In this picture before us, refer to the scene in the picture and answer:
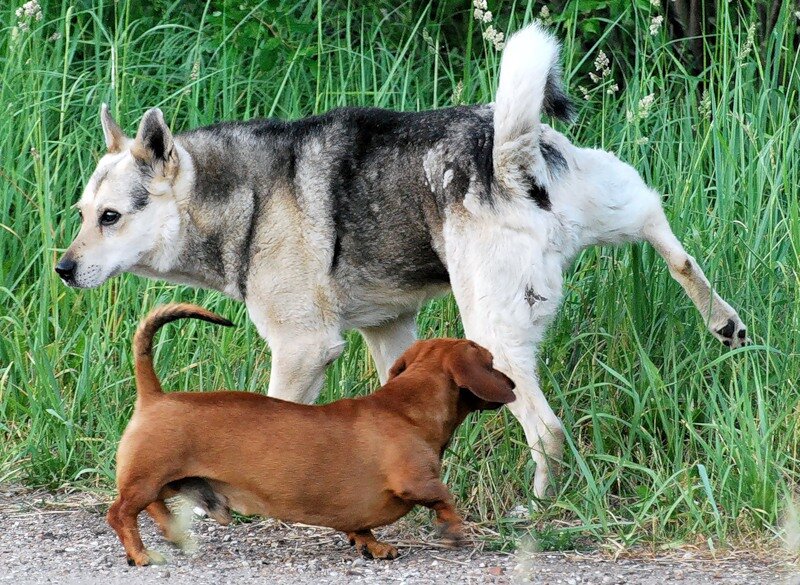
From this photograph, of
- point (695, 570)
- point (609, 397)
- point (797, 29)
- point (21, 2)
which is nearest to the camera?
point (695, 570)

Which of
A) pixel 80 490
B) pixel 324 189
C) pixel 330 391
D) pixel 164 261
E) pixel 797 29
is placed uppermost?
pixel 797 29

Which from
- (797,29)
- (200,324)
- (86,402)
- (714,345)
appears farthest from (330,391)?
(797,29)

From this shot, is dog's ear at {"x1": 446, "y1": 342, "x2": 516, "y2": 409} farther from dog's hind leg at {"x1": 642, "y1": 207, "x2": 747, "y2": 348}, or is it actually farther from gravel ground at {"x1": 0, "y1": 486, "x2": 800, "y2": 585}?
dog's hind leg at {"x1": 642, "y1": 207, "x2": 747, "y2": 348}

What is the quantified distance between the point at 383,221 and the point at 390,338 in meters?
0.62

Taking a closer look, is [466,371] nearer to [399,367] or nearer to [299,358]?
[399,367]

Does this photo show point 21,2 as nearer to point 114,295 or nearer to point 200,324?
point 114,295

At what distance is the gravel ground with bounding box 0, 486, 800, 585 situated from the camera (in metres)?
3.70

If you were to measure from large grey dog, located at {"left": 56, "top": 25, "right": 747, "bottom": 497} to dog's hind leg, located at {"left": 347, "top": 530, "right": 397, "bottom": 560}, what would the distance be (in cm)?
76

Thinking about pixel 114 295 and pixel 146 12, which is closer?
pixel 114 295

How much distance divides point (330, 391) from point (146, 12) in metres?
3.32

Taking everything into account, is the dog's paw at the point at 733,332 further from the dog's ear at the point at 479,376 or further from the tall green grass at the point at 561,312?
the dog's ear at the point at 479,376

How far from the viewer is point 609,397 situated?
16.0 ft

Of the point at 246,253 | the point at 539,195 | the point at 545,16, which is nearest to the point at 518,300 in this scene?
the point at 539,195

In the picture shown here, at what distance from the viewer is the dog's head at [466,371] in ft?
12.6
